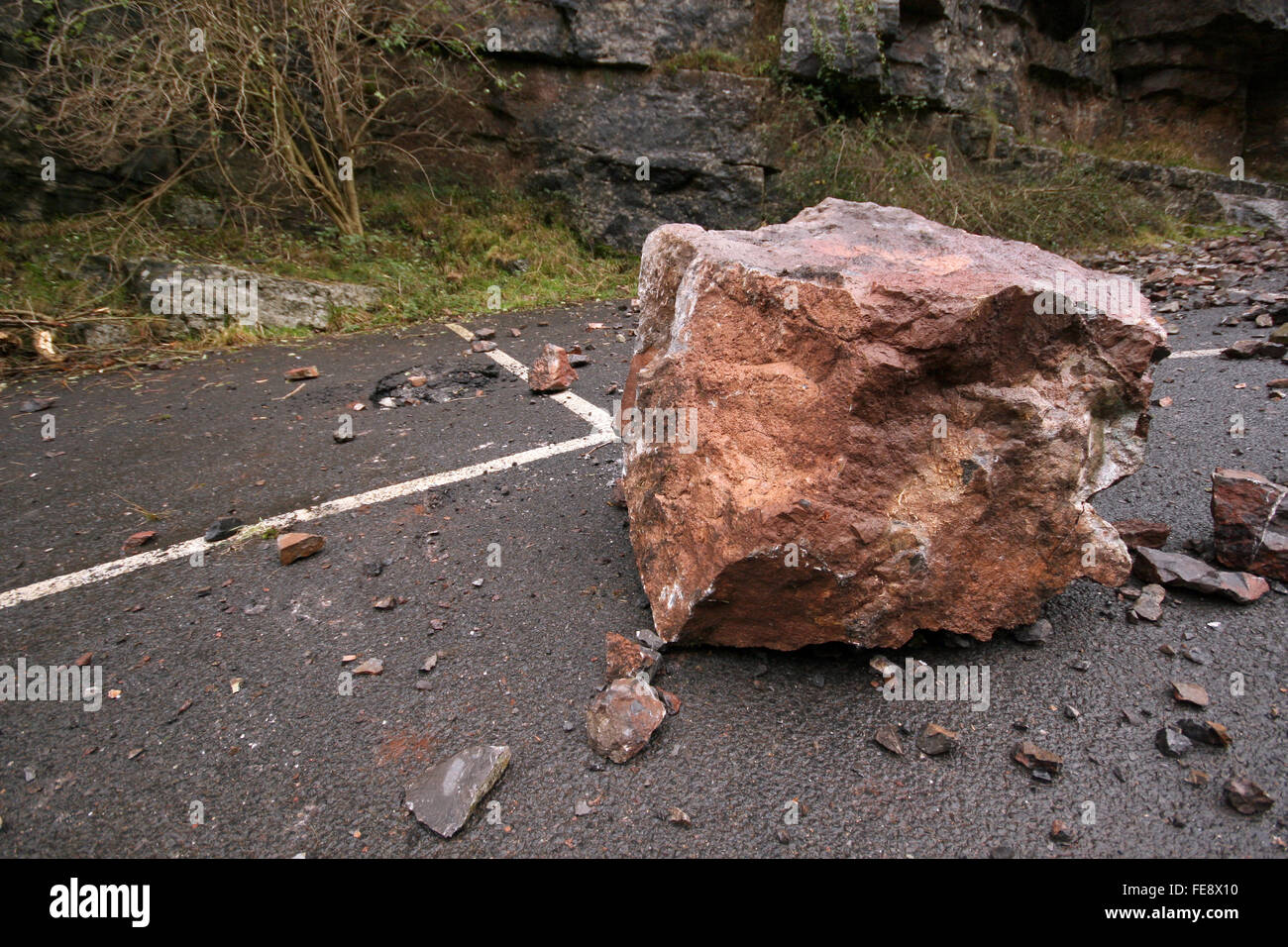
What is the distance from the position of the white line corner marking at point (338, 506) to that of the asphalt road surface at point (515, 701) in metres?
0.03

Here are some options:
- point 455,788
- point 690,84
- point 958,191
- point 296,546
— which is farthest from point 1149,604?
point 690,84

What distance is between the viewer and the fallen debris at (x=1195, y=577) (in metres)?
2.30

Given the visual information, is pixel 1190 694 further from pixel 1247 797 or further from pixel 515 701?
pixel 515 701

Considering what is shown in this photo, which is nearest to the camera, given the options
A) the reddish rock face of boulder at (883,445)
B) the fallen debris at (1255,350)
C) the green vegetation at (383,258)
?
the reddish rock face of boulder at (883,445)

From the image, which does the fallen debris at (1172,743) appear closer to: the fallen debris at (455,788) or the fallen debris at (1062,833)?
the fallen debris at (1062,833)

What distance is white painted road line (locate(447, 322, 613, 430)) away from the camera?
4152mm

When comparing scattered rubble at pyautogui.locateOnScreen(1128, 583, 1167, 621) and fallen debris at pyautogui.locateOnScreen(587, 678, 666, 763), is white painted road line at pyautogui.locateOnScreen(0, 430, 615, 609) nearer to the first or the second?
fallen debris at pyautogui.locateOnScreen(587, 678, 666, 763)

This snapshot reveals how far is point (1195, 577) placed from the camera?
2.36 m

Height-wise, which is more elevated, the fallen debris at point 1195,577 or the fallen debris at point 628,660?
the fallen debris at point 1195,577

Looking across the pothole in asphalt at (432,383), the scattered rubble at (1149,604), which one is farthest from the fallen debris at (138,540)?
the scattered rubble at (1149,604)

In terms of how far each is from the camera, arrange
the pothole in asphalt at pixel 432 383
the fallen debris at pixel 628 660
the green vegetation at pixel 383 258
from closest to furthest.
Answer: the fallen debris at pixel 628 660
the pothole in asphalt at pixel 432 383
the green vegetation at pixel 383 258

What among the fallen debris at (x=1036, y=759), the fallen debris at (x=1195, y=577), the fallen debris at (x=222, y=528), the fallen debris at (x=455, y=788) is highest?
the fallen debris at (x=1195, y=577)

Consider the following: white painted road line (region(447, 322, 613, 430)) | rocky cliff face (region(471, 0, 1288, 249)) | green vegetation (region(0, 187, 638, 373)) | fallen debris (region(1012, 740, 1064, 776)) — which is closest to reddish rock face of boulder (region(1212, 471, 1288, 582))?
fallen debris (region(1012, 740, 1064, 776))

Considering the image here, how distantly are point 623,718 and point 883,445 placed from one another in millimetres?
1096
